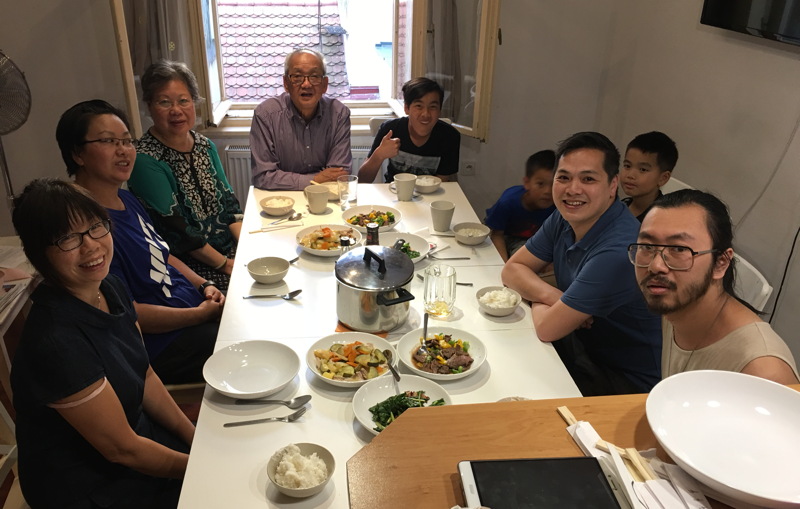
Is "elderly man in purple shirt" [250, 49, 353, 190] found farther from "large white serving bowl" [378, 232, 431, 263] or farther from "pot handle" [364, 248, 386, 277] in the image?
"pot handle" [364, 248, 386, 277]

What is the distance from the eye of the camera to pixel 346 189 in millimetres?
2795

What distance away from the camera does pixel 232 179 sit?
427 cm

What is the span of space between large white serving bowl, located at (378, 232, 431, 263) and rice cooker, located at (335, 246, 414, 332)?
0.50 m

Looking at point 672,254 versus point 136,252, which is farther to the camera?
point 136,252

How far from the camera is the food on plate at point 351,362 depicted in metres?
1.59

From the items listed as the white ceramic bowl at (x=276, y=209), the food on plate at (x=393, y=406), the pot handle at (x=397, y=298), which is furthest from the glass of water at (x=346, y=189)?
the food on plate at (x=393, y=406)

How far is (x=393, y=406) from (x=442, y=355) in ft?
0.98

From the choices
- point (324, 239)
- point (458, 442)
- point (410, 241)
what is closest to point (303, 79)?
point (324, 239)

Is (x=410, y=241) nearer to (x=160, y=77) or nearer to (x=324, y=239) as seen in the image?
(x=324, y=239)

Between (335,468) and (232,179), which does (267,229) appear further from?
(232,179)

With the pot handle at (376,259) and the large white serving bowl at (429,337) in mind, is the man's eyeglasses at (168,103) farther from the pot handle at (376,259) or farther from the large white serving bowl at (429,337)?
the large white serving bowl at (429,337)

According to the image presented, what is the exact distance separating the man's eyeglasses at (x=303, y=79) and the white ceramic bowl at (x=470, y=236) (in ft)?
4.12

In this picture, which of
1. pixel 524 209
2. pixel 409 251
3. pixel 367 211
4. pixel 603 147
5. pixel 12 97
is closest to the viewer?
pixel 603 147

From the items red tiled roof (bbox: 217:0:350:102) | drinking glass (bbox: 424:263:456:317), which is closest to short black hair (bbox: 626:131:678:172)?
drinking glass (bbox: 424:263:456:317)
